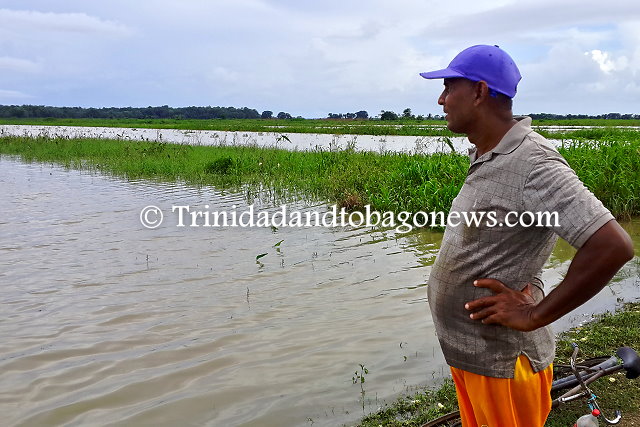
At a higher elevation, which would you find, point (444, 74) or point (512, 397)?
point (444, 74)

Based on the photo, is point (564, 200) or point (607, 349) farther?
point (607, 349)

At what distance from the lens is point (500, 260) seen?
1.60 metres

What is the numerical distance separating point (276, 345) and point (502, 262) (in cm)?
298

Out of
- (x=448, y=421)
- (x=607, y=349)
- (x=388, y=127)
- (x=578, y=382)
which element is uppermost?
(x=388, y=127)

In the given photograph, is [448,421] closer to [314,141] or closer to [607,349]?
[607,349]

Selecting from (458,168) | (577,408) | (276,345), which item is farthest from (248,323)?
(458,168)

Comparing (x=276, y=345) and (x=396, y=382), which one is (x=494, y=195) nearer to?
(x=396, y=382)

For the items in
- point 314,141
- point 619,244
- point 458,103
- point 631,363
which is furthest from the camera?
point 314,141

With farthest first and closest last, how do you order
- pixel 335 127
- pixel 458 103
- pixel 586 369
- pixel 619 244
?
pixel 335 127 < pixel 586 369 < pixel 458 103 < pixel 619 244

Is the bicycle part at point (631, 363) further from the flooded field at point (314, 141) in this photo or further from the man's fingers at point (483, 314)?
the flooded field at point (314, 141)

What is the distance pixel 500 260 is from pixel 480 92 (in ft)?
1.64

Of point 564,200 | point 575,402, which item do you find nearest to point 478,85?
point 564,200

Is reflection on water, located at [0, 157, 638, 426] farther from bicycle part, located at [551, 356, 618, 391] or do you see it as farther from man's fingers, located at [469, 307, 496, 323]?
man's fingers, located at [469, 307, 496, 323]

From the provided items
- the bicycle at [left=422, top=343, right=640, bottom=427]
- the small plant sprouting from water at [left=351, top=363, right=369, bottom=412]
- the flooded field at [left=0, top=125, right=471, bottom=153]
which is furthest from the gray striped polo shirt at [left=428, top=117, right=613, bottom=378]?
the flooded field at [left=0, top=125, right=471, bottom=153]
